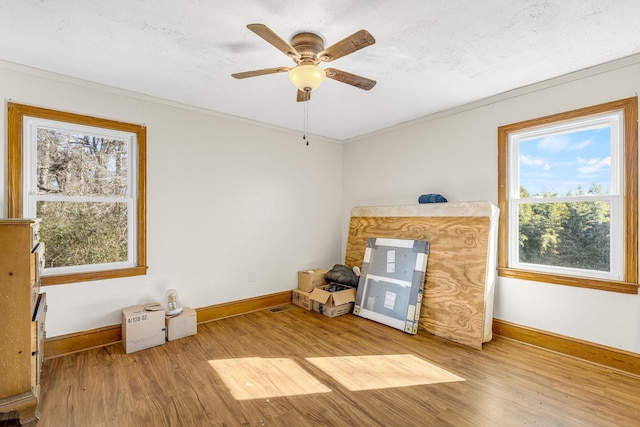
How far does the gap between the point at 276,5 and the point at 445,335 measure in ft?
10.5

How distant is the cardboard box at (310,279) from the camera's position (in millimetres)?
4121

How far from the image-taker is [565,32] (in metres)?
2.00

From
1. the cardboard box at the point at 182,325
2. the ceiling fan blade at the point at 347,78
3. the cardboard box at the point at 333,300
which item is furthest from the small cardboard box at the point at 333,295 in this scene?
the ceiling fan blade at the point at 347,78

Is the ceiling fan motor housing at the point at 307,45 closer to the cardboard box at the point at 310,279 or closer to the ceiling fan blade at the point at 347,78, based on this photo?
the ceiling fan blade at the point at 347,78

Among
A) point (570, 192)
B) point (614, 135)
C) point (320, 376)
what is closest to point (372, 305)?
point (320, 376)

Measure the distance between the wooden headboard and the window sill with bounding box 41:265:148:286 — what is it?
302 cm

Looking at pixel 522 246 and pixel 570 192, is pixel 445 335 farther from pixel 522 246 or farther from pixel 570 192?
pixel 570 192

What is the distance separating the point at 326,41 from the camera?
2.08 meters

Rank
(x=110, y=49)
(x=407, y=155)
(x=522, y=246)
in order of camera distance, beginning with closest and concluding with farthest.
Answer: (x=110, y=49)
(x=522, y=246)
(x=407, y=155)

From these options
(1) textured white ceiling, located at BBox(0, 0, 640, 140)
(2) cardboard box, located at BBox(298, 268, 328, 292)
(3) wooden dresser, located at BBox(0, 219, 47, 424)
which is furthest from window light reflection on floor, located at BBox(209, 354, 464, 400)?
(1) textured white ceiling, located at BBox(0, 0, 640, 140)

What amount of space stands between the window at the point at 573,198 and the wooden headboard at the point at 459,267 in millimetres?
251

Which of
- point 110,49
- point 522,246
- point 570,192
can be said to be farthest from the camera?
point 522,246

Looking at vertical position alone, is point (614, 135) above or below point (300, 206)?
above

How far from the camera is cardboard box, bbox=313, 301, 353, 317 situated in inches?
144
